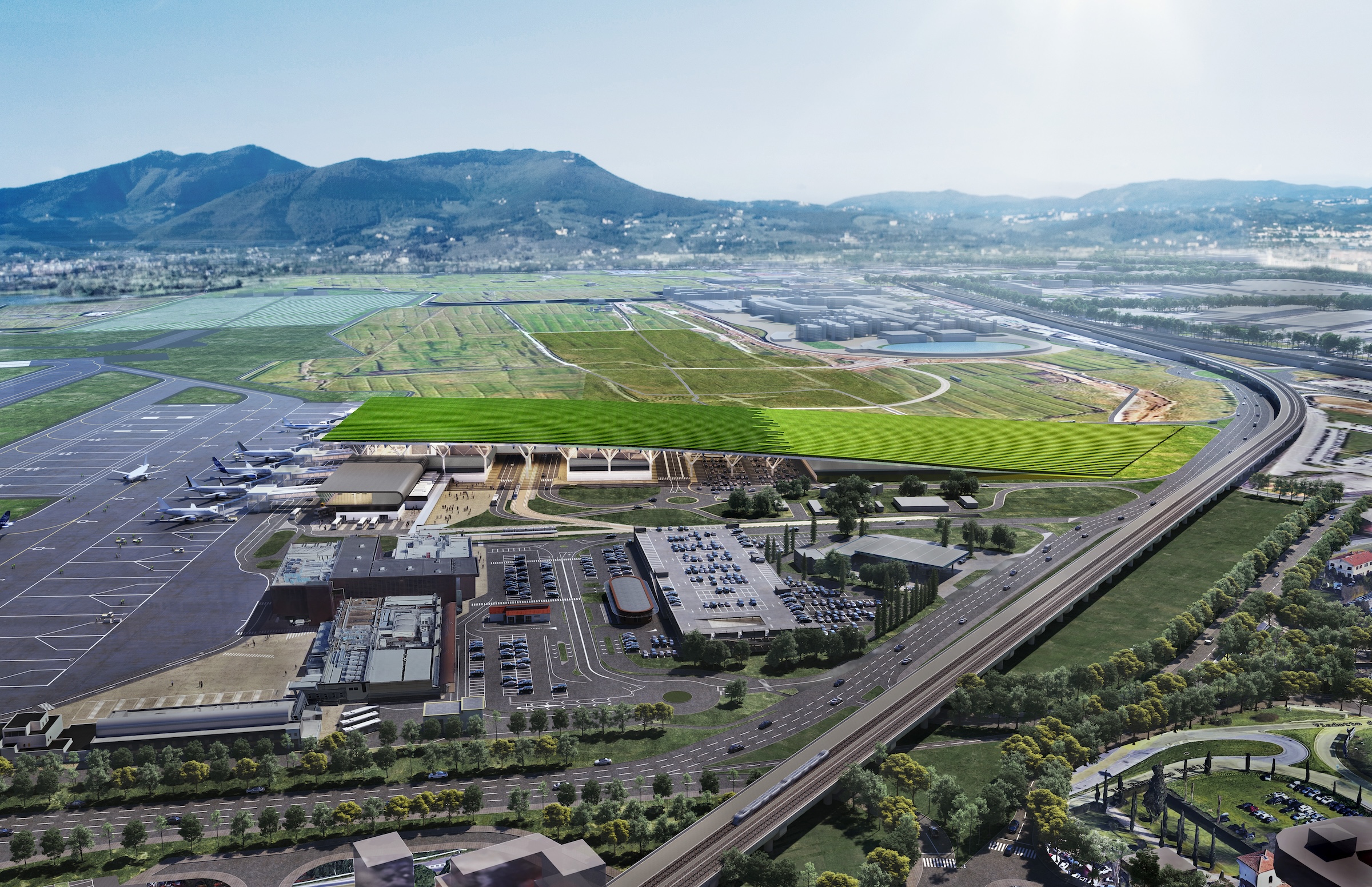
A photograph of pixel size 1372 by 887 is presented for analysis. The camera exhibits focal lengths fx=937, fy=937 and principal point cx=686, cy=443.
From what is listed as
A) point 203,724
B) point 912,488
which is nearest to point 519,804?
point 203,724

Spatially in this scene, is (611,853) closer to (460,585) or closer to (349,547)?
(460,585)

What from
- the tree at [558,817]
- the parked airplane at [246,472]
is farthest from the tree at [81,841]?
the parked airplane at [246,472]

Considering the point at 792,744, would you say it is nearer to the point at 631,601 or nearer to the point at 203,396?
the point at 631,601

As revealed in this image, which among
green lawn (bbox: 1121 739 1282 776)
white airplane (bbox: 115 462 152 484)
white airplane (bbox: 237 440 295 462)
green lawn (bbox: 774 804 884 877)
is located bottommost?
green lawn (bbox: 774 804 884 877)

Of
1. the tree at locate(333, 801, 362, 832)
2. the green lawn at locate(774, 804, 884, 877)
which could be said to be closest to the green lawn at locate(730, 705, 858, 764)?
the green lawn at locate(774, 804, 884, 877)

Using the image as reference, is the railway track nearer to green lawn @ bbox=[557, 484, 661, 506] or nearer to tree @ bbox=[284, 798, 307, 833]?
tree @ bbox=[284, 798, 307, 833]

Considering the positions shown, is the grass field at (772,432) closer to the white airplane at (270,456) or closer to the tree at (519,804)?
the white airplane at (270,456)
